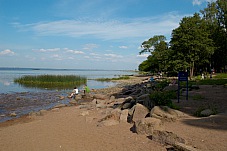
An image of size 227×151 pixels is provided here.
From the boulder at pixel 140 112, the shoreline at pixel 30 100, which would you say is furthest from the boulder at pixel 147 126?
the shoreline at pixel 30 100

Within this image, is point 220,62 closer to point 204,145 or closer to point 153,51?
point 153,51

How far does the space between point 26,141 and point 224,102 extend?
→ 10625mm

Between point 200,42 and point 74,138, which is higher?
point 200,42

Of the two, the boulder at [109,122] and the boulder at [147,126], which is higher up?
the boulder at [147,126]

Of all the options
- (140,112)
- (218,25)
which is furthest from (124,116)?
(218,25)

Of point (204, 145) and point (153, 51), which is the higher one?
point (153, 51)

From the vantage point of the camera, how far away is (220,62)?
1884 inches

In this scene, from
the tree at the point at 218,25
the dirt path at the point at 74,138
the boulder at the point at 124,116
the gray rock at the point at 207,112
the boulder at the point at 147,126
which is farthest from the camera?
the tree at the point at 218,25

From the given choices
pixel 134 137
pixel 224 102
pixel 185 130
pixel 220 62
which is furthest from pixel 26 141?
pixel 220 62

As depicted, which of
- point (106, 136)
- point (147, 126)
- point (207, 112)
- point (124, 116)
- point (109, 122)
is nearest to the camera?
point (147, 126)

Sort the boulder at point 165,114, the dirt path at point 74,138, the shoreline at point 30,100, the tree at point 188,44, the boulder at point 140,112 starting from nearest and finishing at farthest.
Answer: the dirt path at point 74,138 → the boulder at point 165,114 → the boulder at point 140,112 → the shoreline at point 30,100 → the tree at point 188,44

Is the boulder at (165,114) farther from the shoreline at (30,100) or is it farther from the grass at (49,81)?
the grass at (49,81)

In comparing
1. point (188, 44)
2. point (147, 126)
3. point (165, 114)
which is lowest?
point (147, 126)

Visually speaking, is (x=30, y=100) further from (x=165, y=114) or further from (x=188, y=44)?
(x=188, y=44)
